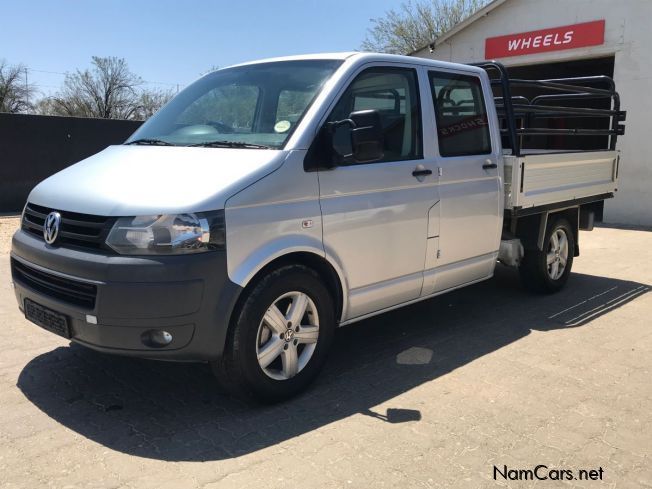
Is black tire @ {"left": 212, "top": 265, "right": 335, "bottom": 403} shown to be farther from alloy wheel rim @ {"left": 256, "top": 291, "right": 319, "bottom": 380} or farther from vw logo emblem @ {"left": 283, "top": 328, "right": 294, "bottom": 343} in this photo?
vw logo emblem @ {"left": 283, "top": 328, "right": 294, "bottom": 343}

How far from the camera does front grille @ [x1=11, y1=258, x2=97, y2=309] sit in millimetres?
3213

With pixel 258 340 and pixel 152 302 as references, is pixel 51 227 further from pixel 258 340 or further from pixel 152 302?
pixel 258 340

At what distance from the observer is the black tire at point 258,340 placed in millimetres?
3352

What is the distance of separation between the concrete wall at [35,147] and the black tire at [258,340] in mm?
11395

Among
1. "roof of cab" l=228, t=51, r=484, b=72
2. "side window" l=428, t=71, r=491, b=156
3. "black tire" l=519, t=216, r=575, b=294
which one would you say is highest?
"roof of cab" l=228, t=51, r=484, b=72

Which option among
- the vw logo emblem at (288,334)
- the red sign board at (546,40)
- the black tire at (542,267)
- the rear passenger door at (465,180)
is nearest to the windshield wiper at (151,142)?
the vw logo emblem at (288,334)

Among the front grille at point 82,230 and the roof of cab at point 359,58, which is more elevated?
the roof of cab at point 359,58

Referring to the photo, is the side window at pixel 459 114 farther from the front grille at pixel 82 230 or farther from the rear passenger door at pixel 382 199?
the front grille at pixel 82 230

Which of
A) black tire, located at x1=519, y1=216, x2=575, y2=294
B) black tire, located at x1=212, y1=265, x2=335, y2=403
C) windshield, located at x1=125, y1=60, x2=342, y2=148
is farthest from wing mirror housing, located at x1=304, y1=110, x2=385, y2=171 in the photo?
black tire, located at x1=519, y1=216, x2=575, y2=294

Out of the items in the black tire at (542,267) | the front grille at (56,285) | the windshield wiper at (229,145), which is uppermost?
the windshield wiper at (229,145)

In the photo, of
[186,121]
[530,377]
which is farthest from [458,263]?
[186,121]

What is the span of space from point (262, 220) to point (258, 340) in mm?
710

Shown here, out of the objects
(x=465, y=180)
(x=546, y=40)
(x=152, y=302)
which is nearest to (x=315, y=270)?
(x=152, y=302)

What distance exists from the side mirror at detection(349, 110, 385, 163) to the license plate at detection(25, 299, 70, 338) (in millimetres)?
1963
